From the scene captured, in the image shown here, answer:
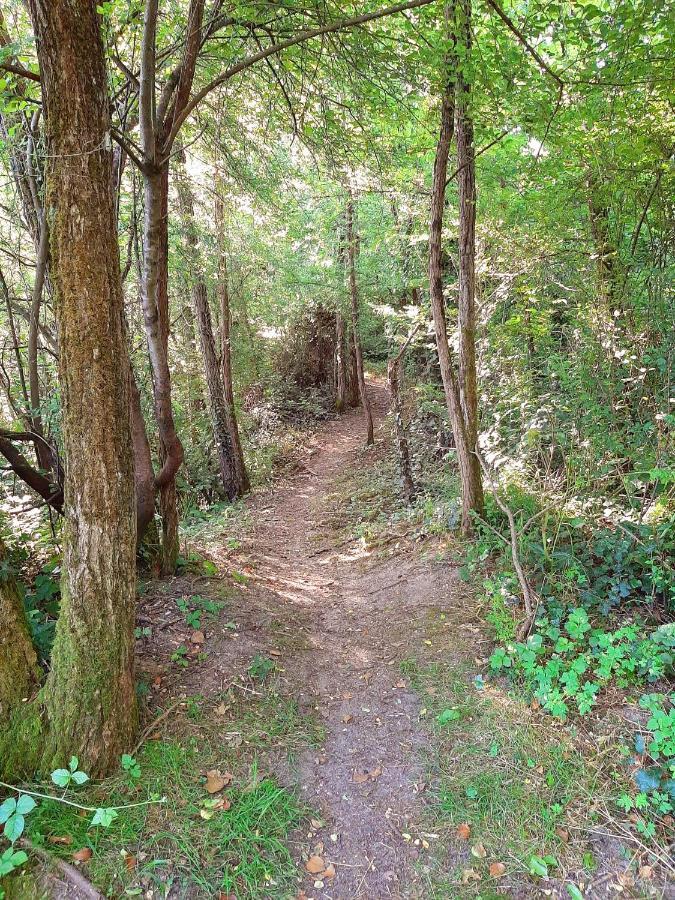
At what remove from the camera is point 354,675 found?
153 inches

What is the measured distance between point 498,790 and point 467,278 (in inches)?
171

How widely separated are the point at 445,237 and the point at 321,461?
6929mm

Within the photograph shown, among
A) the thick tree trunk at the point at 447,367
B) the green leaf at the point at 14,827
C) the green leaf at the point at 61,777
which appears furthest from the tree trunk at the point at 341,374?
the green leaf at the point at 14,827

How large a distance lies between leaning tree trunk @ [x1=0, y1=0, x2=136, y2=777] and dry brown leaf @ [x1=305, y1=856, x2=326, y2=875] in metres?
1.16

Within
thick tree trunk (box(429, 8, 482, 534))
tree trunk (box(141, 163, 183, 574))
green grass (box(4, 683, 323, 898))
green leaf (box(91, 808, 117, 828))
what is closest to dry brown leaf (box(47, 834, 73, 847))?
green grass (box(4, 683, 323, 898))

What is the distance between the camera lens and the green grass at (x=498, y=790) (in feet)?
7.86

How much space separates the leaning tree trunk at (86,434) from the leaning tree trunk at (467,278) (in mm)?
3201

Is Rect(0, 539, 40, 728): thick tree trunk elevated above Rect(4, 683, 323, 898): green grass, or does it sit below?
above

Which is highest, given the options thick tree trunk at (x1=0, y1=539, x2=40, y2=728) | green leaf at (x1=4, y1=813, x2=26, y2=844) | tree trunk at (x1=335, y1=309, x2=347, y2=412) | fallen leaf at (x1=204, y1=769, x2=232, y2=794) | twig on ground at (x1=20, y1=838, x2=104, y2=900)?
tree trunk at (x1=335, y1=309, x2=347, y2=412)

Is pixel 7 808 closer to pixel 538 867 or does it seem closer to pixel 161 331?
pixel 538 867

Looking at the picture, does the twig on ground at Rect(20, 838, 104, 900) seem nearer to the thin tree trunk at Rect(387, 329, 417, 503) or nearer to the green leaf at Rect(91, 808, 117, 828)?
the green leaf at Rect(91, 808, 117, 828)

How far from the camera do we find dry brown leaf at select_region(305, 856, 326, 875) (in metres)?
2.42

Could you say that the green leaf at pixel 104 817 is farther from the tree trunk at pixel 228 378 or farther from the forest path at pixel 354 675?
the tree trunk at pixel 228 378

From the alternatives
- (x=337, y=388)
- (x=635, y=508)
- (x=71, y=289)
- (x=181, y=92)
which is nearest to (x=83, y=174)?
(x=71, y=289)
